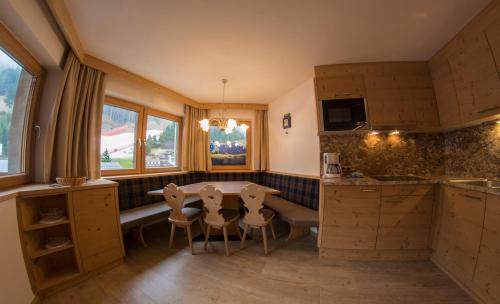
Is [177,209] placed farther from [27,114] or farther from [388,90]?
[388,90]

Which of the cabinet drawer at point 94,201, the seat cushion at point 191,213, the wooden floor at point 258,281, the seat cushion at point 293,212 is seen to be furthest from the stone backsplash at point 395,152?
the cabinet drawer at point 94,201

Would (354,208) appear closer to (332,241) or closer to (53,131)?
(332,241)

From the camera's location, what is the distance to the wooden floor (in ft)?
4.53

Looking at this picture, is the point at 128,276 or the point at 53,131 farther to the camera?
the point at 53,131

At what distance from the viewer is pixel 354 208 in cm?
185

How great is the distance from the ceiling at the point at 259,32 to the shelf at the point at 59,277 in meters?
2.30

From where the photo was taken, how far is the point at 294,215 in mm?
2143

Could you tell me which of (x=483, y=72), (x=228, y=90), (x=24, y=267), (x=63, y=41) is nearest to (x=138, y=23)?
Answer: (x=63, y=41)

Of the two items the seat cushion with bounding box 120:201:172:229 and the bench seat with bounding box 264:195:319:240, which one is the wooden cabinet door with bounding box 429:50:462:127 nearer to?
the bench seat with bounding box 264:195:319:240

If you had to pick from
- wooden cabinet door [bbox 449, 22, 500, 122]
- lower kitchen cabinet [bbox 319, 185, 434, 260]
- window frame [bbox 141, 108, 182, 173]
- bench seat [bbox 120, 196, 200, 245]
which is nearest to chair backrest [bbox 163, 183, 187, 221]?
bench seat [bbox 120, 196, 200, 245]

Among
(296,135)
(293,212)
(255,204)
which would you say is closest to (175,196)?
(255,204)

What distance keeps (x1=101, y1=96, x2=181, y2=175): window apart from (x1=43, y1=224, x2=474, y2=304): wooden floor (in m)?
1.41

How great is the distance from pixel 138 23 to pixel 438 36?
2990mm

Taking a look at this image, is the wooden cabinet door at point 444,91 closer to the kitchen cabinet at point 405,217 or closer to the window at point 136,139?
the kitchen cabinet at point 405,217
